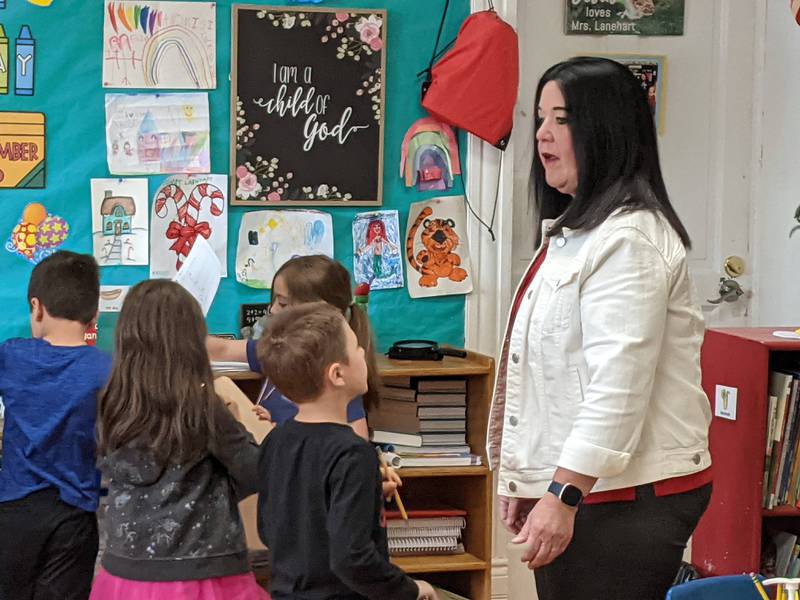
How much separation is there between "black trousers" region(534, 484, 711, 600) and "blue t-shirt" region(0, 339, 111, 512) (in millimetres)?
1253

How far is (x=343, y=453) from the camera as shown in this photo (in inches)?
71.9

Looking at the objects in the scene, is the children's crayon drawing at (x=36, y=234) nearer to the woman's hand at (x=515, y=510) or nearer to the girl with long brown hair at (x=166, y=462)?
the girl with long brown hair at (x=166, y=462)

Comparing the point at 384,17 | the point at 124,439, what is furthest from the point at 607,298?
the point at 384,17

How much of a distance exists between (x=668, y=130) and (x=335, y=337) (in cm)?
210

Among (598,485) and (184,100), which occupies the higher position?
(184,100)

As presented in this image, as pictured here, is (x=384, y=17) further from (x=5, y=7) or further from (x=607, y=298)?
(x=607, y=298)

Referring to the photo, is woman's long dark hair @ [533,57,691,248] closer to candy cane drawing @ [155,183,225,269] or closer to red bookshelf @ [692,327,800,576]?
red bookshelf @ [692,327,800,576]

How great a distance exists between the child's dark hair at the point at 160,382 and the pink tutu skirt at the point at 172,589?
254 millimetres

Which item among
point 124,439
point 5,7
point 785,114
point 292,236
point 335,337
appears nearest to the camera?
point 335,337

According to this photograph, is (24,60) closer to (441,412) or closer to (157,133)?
(157,133)

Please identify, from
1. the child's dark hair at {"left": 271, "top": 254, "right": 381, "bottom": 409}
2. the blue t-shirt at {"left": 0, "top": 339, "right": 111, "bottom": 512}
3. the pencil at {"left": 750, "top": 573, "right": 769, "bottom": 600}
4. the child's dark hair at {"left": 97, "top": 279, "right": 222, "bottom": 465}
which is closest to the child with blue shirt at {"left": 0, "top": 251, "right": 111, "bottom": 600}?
the blue t-shirt at {"left": 0, "top": 339, "right": 111, "bottom": 512}

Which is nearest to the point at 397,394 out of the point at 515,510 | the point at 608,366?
the point at 515,510

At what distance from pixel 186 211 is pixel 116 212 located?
0.66ft

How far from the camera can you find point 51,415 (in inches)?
98.6
